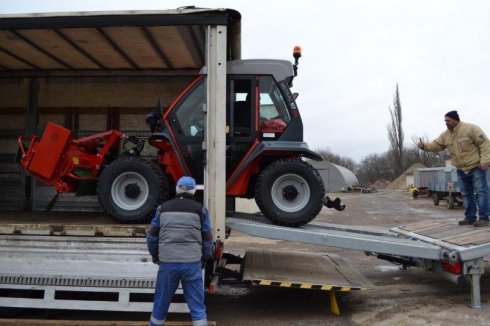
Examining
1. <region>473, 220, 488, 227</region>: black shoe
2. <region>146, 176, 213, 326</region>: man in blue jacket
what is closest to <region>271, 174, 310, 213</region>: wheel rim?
<region>146, 176, 213, 326</region>: man in blue jacket

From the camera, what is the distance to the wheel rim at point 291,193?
5.61 meters

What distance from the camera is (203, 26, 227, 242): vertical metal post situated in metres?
5.11

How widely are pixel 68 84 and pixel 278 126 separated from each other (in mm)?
4014

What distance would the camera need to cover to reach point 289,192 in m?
5.61

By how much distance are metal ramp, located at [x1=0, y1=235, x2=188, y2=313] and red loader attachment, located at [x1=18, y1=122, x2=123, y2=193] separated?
1108 millimetres

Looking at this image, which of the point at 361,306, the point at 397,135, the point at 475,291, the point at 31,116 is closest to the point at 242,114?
the point at 361,306

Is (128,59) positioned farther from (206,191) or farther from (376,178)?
(376,178)

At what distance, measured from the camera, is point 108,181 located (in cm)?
550

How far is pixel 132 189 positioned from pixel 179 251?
1541 mm

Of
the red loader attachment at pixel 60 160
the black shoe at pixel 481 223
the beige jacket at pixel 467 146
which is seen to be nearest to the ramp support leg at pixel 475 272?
the black shoe at pixel 481 223

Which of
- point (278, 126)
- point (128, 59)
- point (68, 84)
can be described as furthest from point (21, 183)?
point (278, 126)

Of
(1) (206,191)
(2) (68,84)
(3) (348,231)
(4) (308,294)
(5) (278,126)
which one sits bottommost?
(4) (308,294)

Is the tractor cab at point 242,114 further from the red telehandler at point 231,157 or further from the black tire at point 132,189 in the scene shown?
the black tire at point 132,189

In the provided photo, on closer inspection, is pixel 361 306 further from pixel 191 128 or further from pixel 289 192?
pixel 191 128
